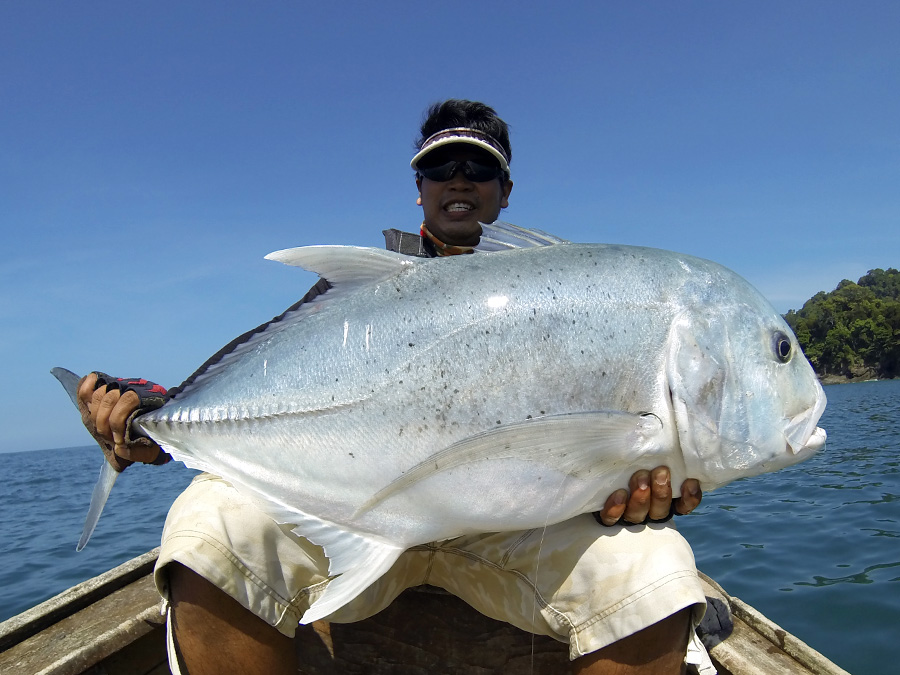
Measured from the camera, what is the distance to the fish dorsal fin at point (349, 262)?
1.95 m

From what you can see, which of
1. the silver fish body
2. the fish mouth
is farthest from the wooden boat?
the fish mouth

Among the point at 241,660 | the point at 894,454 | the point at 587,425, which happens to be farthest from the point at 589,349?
the point at 894,454

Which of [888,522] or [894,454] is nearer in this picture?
[888,522]

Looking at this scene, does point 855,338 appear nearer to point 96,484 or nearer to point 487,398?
point 487,398

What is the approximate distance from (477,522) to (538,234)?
42.8 inches

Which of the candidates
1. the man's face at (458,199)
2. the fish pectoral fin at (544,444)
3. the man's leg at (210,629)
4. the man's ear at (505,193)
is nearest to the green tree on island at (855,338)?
the man's ear at (505,193)

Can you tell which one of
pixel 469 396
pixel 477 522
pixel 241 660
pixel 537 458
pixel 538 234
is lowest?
pixel 241 660

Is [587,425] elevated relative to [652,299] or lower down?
lower down

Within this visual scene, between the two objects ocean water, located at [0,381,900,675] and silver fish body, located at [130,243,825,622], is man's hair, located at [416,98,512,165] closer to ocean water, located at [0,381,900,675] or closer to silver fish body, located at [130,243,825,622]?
silver fish body, located at [130,243,825,622]

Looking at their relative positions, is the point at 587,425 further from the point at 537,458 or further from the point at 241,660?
the point at 241,660

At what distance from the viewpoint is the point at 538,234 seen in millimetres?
2172

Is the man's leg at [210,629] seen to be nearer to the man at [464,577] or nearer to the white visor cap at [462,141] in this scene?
the man at [464,577]

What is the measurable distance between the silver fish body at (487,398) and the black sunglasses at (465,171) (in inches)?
55.4

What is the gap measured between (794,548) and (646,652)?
5179 mm
